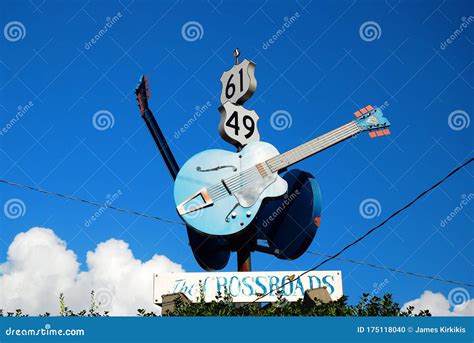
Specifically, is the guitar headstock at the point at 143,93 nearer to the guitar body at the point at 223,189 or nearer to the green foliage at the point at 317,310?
the guitar body at the point at 223,189

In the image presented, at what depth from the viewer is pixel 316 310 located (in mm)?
9039

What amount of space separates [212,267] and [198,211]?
1.58 meters

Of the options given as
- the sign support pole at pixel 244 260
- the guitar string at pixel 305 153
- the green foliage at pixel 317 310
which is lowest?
the green foliage at pixel 317 310

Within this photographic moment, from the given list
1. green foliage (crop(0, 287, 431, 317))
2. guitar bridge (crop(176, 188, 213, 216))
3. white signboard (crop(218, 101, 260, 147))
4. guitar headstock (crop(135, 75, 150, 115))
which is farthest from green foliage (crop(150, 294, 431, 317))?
guitar headstock (crop(135, 75, 150, 115))

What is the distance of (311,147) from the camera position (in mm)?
12602

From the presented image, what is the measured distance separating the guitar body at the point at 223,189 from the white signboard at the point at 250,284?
3.30ft

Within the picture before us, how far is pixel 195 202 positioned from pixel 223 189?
2.30 ft

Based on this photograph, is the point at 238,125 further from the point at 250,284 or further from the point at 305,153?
the point at 250,284

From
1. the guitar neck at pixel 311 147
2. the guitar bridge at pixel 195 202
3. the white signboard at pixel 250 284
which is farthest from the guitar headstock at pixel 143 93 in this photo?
the white signboard at pixel 250 284

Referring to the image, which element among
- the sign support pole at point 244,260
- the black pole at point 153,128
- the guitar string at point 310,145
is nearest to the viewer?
the guitar string at point 310,145

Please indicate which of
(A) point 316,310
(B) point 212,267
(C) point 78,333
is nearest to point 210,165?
(B) point 212,267

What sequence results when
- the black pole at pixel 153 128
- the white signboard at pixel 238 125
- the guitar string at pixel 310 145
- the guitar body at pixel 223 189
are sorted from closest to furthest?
the guitar body at pixel 223 189 < the guitar string at pixel 310 145 < the white signboard at pixel 238 125 < the black pole at pixel 153 128

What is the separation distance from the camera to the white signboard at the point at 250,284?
11.8 m

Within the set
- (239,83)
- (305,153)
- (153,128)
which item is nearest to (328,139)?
(305,153)
